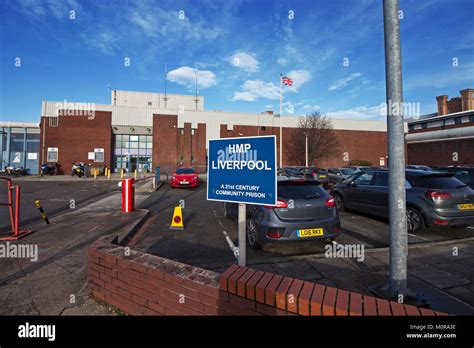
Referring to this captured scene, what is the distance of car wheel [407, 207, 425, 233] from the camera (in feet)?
19.3

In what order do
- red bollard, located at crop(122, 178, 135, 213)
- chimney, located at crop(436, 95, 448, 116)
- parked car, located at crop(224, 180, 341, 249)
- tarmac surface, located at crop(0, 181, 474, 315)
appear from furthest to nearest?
1. chimney, located at crop(436, 95, 448, 116)
2. red bollard, located at crop(122, 178, 135, 213)
3. parked car, located at crop(224, 180, 341, 249)
4. tarmac surface, located at crop(0, 181, 474, 315)

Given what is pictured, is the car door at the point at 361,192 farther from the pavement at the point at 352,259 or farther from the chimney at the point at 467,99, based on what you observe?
the chimney at the point at 467,99

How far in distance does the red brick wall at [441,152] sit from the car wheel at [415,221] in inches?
1299

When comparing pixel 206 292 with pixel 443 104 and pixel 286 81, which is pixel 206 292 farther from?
pixel 443 104

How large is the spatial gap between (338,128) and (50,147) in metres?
45.0

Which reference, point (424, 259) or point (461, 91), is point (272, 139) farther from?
point (461, 91)

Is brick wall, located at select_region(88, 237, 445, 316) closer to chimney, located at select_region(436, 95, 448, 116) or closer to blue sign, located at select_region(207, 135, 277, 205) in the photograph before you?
blue sign, located at select_region(207, 135, 277, 205)

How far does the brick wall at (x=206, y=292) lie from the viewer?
1.70 meters

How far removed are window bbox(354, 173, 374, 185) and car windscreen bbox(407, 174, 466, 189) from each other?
147 cm

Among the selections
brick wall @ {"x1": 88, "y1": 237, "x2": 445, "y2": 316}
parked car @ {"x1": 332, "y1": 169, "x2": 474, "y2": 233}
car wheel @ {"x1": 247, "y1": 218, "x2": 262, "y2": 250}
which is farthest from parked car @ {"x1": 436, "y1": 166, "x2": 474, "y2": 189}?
brick wall @ {"x1": 88, "y1": 237, "x2": 445, "y2": 316}

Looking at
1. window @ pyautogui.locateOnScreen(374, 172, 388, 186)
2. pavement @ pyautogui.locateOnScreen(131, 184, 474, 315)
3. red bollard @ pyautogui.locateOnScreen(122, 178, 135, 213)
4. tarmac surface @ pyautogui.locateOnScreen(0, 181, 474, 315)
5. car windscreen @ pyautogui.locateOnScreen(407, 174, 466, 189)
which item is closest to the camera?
tarmac surface @ pyautogui.locateOnScreen(0, 181, 474, 315)

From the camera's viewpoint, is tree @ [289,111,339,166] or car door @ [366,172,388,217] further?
tree @ [289,111,339,166]

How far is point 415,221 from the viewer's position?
19.7 feet

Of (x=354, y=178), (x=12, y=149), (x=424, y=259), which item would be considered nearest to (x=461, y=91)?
(x=354, y=178)
